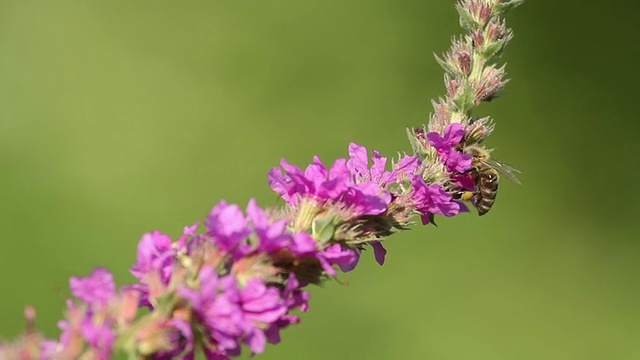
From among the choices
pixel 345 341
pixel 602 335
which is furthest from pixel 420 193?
pixel 602 335

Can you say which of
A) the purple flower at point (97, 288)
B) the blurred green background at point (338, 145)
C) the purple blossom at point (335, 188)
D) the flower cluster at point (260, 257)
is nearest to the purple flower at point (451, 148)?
the flower cluster at point (260, 257)

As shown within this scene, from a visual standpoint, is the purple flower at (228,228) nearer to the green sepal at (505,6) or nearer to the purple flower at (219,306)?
the purple flower at (219,306)

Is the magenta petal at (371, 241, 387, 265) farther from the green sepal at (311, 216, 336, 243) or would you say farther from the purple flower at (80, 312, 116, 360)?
the purple flower at (80, 312, 116, 360)

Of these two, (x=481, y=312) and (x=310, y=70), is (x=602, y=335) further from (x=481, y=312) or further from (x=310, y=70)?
(x=310, y=70)

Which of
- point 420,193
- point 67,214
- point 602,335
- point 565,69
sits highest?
point 565,69

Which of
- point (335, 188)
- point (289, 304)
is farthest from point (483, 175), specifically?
point (289, 304)

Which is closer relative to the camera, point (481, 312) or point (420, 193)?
point (420, 193)

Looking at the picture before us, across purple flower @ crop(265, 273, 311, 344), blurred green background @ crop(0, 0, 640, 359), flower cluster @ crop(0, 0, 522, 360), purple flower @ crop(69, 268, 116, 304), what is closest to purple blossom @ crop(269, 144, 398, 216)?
flower cluster @ crop(0, 0, 522, 360)
